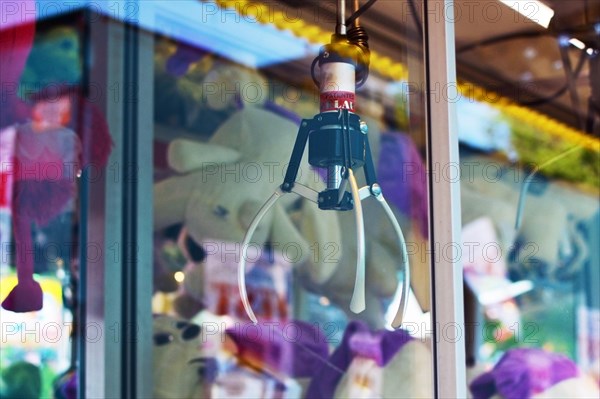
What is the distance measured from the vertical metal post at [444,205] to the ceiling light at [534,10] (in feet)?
0.86

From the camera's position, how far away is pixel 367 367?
1.27 metres

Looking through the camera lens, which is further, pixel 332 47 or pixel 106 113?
pixel 106 113

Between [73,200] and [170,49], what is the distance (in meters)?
0.31

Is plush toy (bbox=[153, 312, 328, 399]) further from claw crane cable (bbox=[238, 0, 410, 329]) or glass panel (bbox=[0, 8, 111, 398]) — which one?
claw crane cable (bbox=[238, 0, 410, 329])

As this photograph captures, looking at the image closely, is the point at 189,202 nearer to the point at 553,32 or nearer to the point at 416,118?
the point at 416,118

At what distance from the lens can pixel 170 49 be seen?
4.26 feet

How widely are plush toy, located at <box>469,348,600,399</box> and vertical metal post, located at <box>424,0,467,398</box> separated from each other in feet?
1.24

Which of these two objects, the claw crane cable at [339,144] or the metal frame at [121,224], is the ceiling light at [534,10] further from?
the metal frame at [121,224]

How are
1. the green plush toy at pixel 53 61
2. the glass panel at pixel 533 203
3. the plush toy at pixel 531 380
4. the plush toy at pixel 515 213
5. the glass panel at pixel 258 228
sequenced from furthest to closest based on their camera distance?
the plush toy at pixel 515 213 → the glass panel at pixel 533 203 → the plush toy at pixel 531 380 → the glass panel at pixel 258 228 → the green plush toy at pixel 53 61

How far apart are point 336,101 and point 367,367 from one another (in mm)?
543

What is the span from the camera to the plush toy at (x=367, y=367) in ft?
3.78

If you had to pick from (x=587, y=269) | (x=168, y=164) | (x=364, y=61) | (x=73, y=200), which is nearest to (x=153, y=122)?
(x=168, y=164)

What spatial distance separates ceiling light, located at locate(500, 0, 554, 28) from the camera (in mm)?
1276

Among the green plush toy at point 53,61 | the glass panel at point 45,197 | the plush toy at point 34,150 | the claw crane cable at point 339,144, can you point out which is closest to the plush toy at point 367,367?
the claw crane cable at point 339,144
